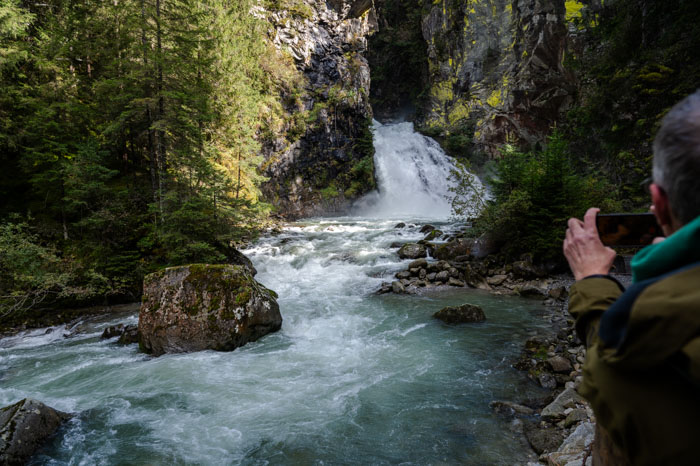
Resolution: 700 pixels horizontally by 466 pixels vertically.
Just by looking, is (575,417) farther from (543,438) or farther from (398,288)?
(398,288)

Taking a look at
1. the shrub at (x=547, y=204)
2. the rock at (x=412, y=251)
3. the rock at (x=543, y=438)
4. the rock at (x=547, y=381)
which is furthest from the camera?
the rock at (x=412, y=251)

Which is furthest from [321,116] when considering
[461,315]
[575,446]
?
[575,446]

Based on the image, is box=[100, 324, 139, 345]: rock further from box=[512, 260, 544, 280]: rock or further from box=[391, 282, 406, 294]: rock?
box=[512, 260, 544, 280]: rock

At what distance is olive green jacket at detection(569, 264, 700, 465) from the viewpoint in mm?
698

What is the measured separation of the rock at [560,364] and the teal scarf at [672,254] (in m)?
5.36

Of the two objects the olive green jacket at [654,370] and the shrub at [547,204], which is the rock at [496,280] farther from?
the olive green jacket at [654,370]

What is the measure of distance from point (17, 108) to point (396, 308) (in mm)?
13944

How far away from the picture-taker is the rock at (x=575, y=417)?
12.2 ft

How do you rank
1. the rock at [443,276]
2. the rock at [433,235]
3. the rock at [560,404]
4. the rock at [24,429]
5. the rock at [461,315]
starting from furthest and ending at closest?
the rock at [433,235] → the rock at [443,276] → the rock at [461,315] → the rock at [560,404] → the rock at [24,429]

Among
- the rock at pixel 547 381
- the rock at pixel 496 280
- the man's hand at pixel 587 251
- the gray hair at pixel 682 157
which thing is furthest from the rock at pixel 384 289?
the gray hair at pixel 682 157

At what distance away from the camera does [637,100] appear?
12.4 metres

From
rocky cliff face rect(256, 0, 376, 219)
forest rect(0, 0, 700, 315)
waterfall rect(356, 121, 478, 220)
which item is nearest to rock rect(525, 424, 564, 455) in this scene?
forest rect(0, 0, 700, 315)

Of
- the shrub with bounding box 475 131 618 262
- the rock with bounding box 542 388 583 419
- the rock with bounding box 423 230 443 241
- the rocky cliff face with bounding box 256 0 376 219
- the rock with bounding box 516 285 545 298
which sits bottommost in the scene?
the rock with bounding box 516 285 545 298

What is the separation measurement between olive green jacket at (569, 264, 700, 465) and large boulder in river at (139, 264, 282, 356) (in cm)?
689
